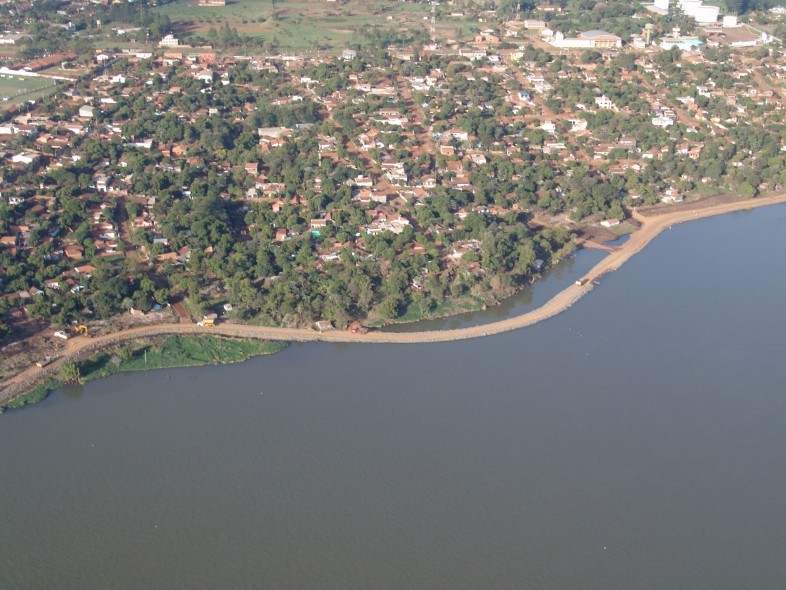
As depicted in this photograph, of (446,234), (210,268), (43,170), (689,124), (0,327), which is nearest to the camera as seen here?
(0,327)

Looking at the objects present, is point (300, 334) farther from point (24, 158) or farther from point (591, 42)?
point (591, 42)

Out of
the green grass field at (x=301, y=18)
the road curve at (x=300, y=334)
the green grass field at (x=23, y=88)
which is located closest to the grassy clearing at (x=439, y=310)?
the road curve at (x=300, y=334)

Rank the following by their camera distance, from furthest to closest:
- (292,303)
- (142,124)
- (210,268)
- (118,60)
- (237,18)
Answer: (237,18) → (118,60) → (142,124) → (210,268) → (292,303)

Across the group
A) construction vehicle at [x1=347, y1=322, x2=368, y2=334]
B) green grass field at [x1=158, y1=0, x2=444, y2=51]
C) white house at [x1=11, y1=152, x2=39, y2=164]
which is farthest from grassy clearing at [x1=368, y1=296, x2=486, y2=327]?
green grass field at [x1=158, y1=0, x2=444, y2=51]

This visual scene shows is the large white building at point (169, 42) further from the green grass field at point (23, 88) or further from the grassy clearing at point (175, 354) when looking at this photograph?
the grassy clearing at point (175, 354)

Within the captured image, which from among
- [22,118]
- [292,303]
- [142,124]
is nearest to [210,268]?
[292,303]

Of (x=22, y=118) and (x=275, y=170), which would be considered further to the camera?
(x=22, y=118)

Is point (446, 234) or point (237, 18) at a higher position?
point (237, 18)

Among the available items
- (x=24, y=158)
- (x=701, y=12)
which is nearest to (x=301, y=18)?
(x=701, y=12)

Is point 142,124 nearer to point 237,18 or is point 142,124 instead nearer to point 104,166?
point 104,166
